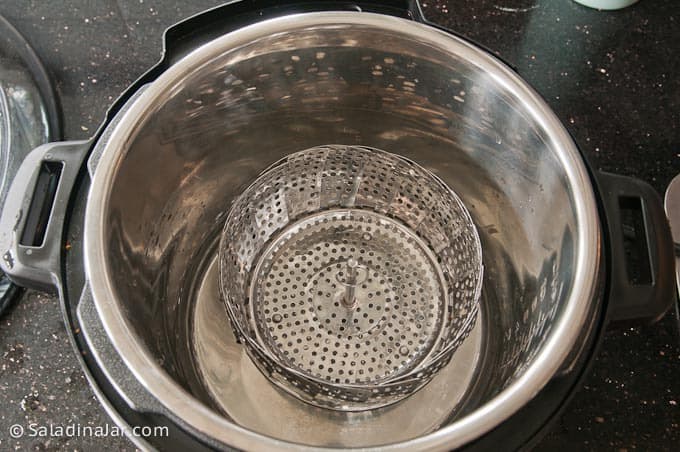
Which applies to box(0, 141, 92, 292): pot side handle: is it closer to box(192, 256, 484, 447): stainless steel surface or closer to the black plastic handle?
box(192, 256, 484, 447): stainless steel surface

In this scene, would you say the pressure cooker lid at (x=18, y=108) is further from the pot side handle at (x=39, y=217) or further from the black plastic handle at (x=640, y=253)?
the black plastic handle at (x=640, y=253)

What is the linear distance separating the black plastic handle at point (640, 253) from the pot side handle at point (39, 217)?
415mm

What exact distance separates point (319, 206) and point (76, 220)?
26 centimetres

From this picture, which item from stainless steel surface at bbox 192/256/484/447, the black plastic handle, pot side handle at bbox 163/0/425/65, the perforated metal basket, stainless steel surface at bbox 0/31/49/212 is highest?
pot side handle at bbox 163/0/425/65

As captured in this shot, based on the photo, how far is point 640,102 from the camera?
699 mm

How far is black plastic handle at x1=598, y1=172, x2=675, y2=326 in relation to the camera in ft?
1.50

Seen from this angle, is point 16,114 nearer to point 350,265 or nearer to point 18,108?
point 18,108

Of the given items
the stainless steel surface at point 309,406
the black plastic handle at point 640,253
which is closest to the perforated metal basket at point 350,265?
the stainless steel surface at point 309,406

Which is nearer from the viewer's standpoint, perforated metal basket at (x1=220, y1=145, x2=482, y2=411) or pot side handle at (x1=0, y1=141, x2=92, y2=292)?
pot side handle at (x1=0, y1=141, x2=92, y2=292)

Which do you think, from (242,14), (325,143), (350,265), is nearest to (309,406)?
(350,265)

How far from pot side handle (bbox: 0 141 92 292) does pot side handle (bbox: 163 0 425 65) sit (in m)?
0.12

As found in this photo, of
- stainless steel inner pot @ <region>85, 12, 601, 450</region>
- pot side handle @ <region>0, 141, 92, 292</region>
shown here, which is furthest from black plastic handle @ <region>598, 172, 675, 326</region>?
pot side handle @ <region>0, 141, 92, 292</region>

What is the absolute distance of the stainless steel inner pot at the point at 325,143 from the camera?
1.50ft

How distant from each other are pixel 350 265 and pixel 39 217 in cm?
29
